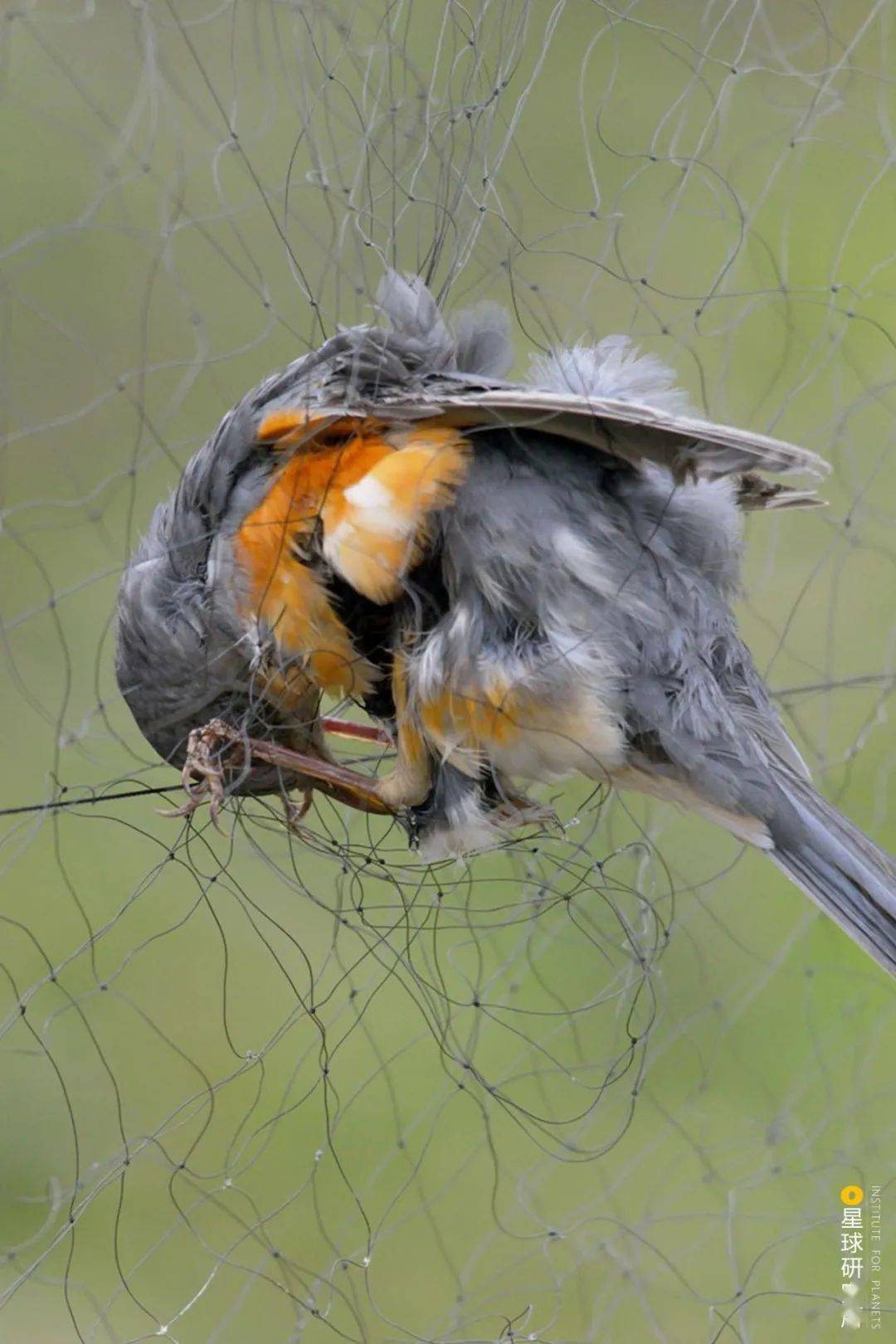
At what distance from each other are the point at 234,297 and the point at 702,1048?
5.15 ft

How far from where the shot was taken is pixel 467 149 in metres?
1.47

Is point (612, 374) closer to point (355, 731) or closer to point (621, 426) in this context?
point (621, 426)

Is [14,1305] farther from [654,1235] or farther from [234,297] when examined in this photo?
[234,297]

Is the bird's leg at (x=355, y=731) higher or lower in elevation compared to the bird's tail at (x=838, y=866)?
higher

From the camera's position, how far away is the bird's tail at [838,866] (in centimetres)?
142

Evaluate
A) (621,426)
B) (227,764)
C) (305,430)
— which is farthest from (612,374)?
(227,764)

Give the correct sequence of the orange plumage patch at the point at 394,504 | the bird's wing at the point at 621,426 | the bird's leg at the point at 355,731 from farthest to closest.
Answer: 1. the bird's leg at the point at 355,731
2. the orange plumage patch at the point at 394,504
3. the bird's wing at the point at 621,426

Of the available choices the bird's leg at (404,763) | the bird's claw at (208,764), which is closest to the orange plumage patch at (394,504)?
the bird's leg at (404,763)

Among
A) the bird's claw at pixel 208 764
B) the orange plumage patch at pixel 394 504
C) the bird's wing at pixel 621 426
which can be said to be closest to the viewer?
the bird's wing at pixel 621 426

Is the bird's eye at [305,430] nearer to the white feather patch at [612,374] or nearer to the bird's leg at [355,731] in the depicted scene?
Answer: the white feather patch at [612,374]

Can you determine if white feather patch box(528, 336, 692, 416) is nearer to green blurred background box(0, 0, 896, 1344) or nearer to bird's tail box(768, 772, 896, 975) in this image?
green blurred background box(0, 0, 896, 1344)

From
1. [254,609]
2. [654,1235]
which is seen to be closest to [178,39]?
[254,609]

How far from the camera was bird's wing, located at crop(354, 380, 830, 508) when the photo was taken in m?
1.28

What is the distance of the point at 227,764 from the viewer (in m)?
1.54
